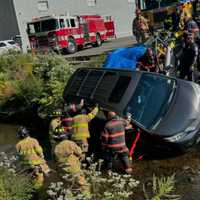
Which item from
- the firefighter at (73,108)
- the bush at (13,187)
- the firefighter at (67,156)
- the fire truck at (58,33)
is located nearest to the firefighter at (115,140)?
the firefighter at (67,156)

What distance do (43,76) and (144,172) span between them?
860 cm

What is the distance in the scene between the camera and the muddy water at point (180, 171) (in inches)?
291

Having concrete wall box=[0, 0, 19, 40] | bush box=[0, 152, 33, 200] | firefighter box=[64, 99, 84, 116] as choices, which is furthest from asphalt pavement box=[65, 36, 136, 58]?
bush box=[0, 152, 33, 200]

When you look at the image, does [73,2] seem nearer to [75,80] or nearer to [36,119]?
[36,119]

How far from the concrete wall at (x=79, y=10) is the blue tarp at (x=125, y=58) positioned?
23.5m

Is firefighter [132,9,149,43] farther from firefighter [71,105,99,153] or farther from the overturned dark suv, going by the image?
firefighter [71,105,99,153]

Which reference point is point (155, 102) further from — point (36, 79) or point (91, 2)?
point (91, 2)

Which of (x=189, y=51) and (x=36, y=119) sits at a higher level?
(x=189, y=51)

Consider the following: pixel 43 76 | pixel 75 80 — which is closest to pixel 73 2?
pixel 43 76

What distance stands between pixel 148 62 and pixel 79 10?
99.5 feet

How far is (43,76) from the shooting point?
16.2 meters

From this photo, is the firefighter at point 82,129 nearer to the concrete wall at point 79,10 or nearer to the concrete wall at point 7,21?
the concrete wall at point 79,10

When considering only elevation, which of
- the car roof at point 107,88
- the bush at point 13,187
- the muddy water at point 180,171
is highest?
the car roof at point 107,88

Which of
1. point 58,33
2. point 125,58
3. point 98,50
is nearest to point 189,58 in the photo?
point 125,58
